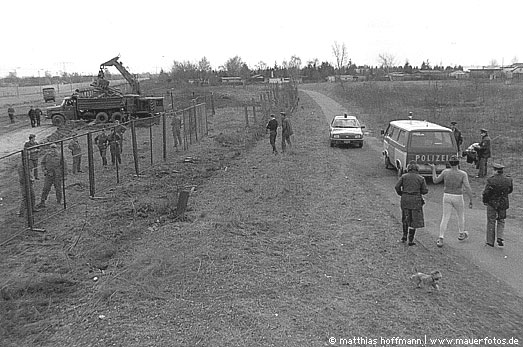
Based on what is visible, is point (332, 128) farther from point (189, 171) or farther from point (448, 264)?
point (448, 264)

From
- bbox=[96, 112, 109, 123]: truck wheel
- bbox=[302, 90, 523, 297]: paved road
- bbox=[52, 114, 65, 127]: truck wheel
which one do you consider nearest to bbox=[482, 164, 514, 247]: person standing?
bbox=[302, 90, 523, 297]: paved road

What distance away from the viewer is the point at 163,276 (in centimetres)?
760

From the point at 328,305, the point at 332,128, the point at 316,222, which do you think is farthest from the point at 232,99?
the point at 328,305

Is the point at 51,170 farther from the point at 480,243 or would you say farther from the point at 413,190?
the point at 480,243

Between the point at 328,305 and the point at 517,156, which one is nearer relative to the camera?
the point at 328,305

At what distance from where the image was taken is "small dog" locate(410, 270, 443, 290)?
711 cm

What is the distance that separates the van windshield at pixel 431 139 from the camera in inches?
578

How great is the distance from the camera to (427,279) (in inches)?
282

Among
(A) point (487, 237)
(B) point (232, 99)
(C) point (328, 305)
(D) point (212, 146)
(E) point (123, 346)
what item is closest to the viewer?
(E) point (123, 346)

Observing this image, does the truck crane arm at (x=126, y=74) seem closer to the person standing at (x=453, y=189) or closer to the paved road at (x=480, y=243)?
the paved road at (x=480, y=243)

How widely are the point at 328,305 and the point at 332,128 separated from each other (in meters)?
17.9

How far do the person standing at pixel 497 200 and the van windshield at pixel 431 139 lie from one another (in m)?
5.70

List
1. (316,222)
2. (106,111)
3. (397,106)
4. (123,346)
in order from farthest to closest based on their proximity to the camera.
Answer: (397,106)
(106,111)
(316,222)
(123,346)

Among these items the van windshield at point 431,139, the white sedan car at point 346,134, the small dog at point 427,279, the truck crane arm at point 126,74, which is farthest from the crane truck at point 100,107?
the small dog at point 427,279
